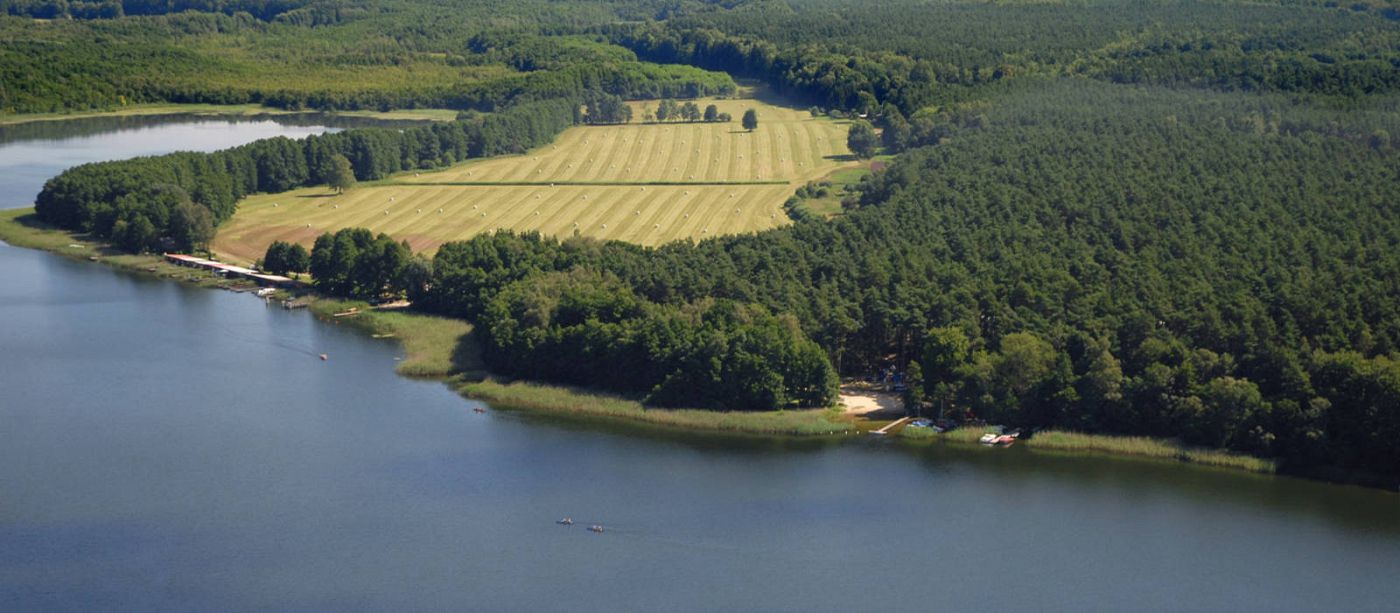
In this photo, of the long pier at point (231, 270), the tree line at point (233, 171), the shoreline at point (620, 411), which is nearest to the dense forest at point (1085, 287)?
the shoreline at point (620, 411)

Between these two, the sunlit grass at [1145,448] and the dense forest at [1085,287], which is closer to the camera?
the sunlit grass at [1145,448]

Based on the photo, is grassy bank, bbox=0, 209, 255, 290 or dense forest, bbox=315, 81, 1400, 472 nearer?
dense forest, bbox=315, 81, 1400, 472

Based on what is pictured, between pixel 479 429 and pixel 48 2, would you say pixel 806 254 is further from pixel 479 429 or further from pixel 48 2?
pixel 48 2

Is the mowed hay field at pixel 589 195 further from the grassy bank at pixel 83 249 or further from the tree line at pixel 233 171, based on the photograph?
the grassy bank at pixel 83 249

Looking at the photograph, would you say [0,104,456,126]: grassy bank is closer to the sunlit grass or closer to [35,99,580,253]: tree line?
[35,99,580,253]: tree line

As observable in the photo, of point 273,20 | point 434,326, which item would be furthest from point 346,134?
point 273,20

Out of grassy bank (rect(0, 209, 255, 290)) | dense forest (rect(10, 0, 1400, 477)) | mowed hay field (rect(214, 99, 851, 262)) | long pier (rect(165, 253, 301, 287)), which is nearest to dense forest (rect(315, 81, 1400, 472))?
dense forest (rect(10, 0, 1400, 477))

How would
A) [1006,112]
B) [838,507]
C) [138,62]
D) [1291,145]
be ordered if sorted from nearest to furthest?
[838,507]
[1291,145]
[1006,112]
[138,62]
